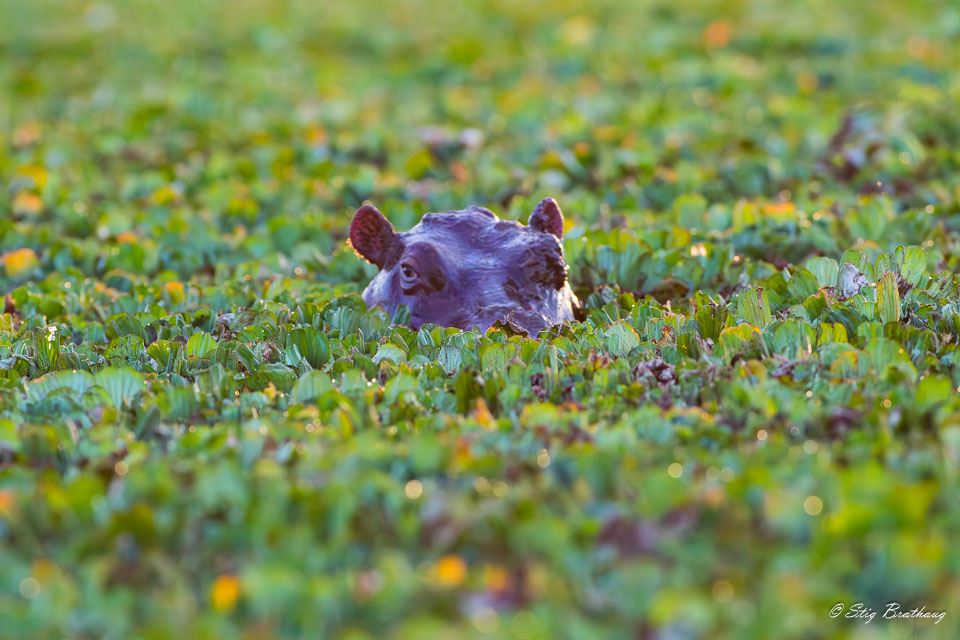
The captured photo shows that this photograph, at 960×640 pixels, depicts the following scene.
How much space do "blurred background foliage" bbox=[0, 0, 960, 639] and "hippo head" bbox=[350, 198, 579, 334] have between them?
28cm

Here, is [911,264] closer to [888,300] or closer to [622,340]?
[888,300]

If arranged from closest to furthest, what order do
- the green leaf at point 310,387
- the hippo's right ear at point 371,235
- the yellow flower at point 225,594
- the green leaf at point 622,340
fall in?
the yellow flower at point 225,594, the green leaf at point 310,387, the green leaf at point 622,340, the hippo's right ear at point 371,235

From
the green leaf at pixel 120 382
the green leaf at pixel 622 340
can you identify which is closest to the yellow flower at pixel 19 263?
the green leaf at pixel 120 382

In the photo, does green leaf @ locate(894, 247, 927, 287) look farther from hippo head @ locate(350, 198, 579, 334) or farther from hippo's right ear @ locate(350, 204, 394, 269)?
hippo's right ear @ locate(350, 204, 394, 269)

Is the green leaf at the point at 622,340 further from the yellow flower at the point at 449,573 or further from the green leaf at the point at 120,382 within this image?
the yellow flower at the point at 449,573

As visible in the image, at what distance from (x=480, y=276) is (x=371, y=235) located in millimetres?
793

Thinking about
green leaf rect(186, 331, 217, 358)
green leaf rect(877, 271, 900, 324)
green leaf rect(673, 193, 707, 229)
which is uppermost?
green leaf rect(186, 331, 217, 358)

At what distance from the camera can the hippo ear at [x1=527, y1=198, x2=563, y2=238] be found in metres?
6.33

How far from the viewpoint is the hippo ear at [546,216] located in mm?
6328

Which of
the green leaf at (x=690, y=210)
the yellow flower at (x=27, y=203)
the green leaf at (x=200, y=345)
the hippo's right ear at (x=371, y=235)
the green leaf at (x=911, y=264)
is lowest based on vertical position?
the green leaf at (x=690, y=210)

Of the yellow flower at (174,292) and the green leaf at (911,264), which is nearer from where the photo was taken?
the green leaf at (911,264)

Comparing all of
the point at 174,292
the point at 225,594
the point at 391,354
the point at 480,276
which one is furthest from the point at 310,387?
the point at 174,292

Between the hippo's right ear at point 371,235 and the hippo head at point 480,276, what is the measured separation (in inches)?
7.5

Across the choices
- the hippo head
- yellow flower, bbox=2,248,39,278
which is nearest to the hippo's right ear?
the hippo head
